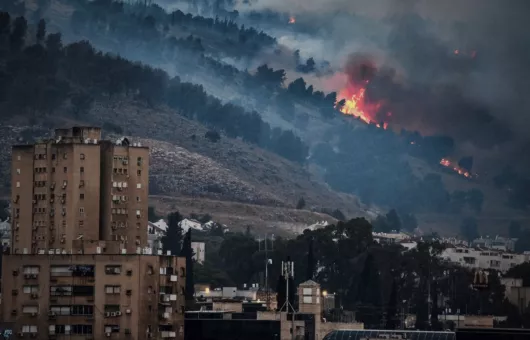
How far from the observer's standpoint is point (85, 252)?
14562 cm

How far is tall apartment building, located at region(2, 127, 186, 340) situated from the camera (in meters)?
142

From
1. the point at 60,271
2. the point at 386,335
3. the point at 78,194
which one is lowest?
the point at 386,335

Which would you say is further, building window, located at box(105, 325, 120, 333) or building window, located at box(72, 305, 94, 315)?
building window, located at box(72, 305, 94, 315)

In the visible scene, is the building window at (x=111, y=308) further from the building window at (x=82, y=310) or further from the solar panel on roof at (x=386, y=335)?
the solar panel on roof at (x=386, y=335)

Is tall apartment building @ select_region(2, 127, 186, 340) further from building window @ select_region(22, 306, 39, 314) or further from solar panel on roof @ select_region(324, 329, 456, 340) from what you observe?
solar panel on roof @ select_region(324, 329, 456, 340)

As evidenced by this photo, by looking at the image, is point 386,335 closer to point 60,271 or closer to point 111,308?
point 111,308

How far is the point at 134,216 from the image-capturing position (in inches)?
6068

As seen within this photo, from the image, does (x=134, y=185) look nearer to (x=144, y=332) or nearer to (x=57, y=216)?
(x=57, y=216)

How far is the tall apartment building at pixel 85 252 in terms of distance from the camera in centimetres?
14162

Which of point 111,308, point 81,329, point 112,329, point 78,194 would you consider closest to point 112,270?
point 111,308

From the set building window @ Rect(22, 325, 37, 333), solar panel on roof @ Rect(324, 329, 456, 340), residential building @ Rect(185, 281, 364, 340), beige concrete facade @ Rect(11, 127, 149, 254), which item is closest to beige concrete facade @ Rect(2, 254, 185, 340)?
building window @ Rect(22, 325, 37, 333)

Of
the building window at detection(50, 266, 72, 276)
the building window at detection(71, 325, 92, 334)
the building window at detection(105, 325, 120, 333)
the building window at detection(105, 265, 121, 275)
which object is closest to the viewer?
the building window at detection(105, 325, 120, 333)

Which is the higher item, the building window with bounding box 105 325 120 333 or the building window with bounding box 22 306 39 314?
the building window with bounding box 22 306 39 314

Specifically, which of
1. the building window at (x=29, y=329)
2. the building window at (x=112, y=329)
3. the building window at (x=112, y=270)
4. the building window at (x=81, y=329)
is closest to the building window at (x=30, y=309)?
the building window at (x=29, y=329)
